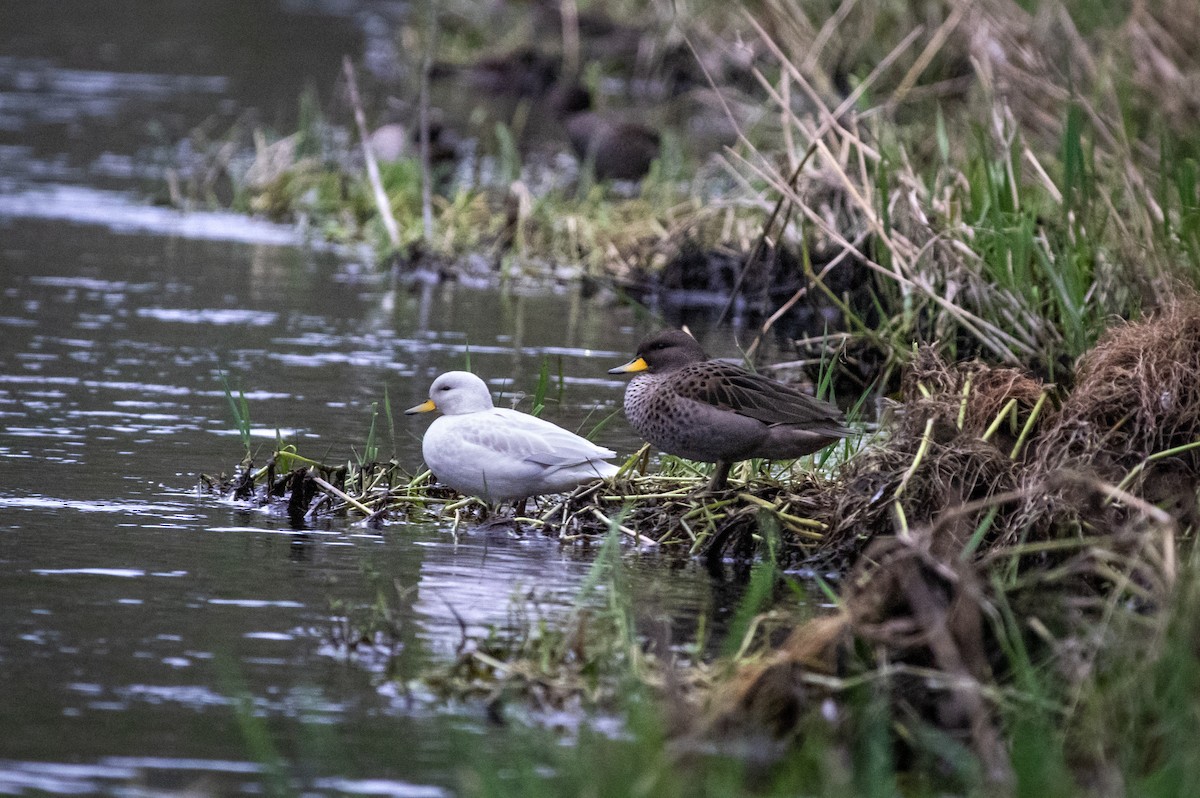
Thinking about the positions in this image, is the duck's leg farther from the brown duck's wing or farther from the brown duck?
the brown duck's wing

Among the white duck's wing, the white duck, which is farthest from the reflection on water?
the white duck's wing

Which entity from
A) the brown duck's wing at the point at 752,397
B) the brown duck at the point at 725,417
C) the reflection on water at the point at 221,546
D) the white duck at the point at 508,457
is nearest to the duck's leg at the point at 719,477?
the brown duck at the point at 725,417

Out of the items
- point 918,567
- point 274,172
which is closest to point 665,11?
point 274,172

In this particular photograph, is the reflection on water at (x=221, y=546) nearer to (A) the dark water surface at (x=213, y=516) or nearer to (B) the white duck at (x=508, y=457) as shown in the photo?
(A) the dark water surface at (x=213, y=516)

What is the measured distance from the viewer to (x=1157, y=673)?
446 cm

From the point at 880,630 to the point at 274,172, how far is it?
11396mm

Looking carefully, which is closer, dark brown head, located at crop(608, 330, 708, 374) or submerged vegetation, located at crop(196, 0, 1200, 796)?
submerged vegetation, located at crop(196, 0, 1200, 796)

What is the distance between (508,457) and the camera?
6734mm

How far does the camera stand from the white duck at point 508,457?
6730 mm

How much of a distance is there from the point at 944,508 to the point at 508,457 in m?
1.50

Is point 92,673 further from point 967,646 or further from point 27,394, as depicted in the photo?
point 27,394

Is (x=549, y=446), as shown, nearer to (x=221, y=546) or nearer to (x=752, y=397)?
(x=752, y=397)

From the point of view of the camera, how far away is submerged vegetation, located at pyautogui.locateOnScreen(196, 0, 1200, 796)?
4.48m

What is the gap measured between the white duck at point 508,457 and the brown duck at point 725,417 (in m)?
0.25
